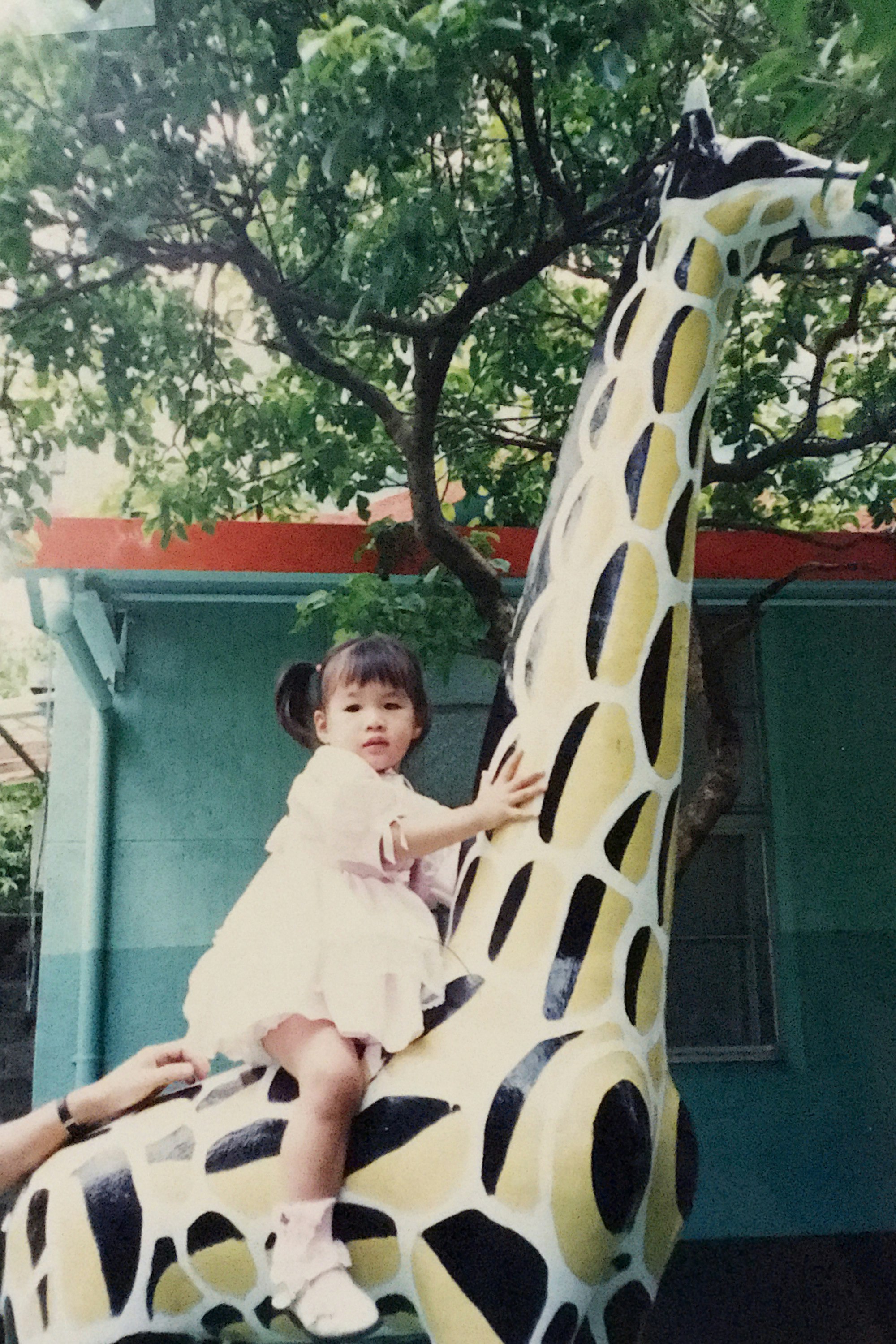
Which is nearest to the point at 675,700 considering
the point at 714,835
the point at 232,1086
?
the point at 232,1086

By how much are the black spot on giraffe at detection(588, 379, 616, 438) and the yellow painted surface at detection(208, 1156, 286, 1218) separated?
75cm

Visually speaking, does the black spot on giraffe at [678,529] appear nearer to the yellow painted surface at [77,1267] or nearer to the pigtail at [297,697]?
the pigtail at [297,697]

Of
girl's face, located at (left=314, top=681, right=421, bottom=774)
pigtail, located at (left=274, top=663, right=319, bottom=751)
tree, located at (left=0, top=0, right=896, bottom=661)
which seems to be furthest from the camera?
tree, located at (left=0, top=0, right=896, bottom=661)

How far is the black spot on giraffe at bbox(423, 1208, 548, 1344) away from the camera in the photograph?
35.4 inches

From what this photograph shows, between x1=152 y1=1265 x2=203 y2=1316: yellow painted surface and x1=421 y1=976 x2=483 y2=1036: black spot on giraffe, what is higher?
x1=421 y1=976 x2=483 y2=1036: black spot on giraffe

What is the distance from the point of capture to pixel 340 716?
1.10 m

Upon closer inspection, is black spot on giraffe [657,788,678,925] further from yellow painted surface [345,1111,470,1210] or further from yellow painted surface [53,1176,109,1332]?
yellow painted surface [53,1176,109,1332]

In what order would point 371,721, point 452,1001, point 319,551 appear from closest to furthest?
point 452,1001 < point 371,721 < point 319,551

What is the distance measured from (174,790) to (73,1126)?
2.10 ft

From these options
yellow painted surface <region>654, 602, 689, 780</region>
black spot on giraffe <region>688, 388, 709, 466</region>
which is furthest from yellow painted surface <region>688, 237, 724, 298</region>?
yellow painted surface <region>654, 602, 689, 780</region>

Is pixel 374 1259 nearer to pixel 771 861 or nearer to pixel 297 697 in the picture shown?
pixel 297 697

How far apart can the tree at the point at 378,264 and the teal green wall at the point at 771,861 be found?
22 centimetres

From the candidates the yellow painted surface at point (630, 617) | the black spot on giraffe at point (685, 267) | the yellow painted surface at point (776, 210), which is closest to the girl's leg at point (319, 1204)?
the yellow painted surface at point (630, 617)

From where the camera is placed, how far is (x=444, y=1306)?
0.92 meters
